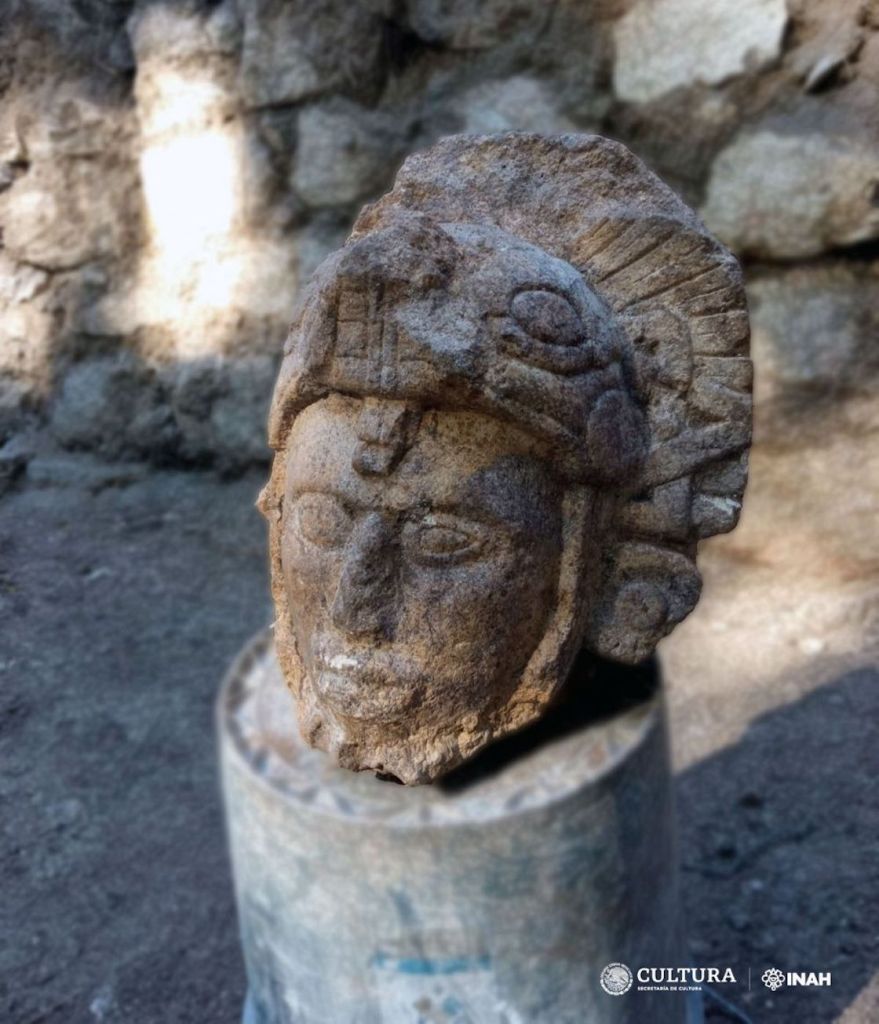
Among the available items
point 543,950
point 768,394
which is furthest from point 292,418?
point 768,394

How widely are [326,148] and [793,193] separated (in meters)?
0.94

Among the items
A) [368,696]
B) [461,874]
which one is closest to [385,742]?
[368,696]

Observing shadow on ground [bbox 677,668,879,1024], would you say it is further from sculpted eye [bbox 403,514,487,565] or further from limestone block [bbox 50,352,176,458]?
limestone block [bbox 50,352,176,458]

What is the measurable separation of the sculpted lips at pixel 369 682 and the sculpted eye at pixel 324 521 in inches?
4.2

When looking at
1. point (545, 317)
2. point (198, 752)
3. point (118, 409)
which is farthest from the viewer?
point (118, 409)

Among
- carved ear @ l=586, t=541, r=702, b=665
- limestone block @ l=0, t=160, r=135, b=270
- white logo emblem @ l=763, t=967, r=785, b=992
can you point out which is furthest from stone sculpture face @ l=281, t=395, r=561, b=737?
limestone block @ l=0, t=160, r=135, b=270

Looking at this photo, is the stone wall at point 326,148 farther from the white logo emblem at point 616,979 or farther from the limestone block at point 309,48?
the white logo emblem at point 616,979

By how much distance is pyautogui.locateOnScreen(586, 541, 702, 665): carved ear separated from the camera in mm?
1042

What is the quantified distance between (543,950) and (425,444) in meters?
0.56

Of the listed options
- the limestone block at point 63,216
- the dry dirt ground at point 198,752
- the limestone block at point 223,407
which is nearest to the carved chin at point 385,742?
the dry dirt ground at point 198,752

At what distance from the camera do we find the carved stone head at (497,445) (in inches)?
36.4

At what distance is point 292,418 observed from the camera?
107 centimetres

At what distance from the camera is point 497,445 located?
96cm

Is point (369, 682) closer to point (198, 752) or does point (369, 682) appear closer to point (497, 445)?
point (497, 445)
